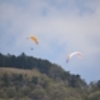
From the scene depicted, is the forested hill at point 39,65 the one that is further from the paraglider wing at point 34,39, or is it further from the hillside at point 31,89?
the paraglider wing at point 34,39

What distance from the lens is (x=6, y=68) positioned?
5638 cm

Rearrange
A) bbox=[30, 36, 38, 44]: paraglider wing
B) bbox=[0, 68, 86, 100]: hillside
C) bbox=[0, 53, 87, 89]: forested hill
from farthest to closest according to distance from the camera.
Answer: bbox=[0, 53, 87, 89]: forested hill → bbox=[0, 68, 86, 100]: hillside → bbox=[30, 36, 38, 44]: paraglider wing

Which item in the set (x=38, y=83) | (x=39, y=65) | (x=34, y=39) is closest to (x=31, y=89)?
(x=38, y=83)

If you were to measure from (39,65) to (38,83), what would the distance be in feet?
46.5

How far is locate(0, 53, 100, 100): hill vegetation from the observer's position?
42.9 meters

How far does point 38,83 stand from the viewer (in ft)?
160

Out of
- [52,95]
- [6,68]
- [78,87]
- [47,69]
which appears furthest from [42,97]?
[47,69]

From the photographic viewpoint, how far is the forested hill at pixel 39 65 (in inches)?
2206

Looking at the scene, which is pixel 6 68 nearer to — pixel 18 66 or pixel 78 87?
pixel 18 66

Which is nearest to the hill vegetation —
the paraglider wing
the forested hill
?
the forested hill

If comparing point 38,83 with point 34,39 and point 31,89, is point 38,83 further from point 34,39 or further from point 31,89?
point 34,39

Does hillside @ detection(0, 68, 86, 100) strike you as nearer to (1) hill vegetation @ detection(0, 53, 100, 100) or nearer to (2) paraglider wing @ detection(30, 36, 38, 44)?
(1) hill vegetation @ detection(0, 53, 100, 100)

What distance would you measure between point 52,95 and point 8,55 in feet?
64.2

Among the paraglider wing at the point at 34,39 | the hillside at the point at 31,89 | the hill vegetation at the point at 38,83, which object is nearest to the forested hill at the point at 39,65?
the hill vegetation at the point at 38,83
